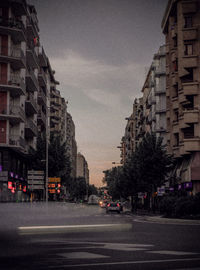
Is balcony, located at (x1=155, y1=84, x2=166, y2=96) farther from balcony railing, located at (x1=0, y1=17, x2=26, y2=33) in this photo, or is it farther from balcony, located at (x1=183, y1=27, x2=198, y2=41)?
balcony railing, located at (x1=0, y1=17, x2=26, y2=33)

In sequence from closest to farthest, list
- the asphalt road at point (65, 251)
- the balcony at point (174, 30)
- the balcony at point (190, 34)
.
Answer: the asphalt road at point (65, 251), the balcony at point (190, 34), the balcony at point (174, 30)

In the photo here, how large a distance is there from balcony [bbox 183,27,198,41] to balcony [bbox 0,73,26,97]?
17.8 metres

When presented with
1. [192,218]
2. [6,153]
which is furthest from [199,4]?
[192,218]

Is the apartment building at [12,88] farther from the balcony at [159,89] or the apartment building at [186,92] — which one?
the balcony at [159,89]

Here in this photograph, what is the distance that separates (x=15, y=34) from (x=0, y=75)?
15.1 feet

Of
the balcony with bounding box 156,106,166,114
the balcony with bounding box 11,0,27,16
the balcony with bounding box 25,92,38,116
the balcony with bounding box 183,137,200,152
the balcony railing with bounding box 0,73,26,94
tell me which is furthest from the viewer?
the balcony with bounding box 156,106,166,114

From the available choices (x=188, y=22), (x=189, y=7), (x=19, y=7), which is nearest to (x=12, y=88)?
(x=19, y=7)

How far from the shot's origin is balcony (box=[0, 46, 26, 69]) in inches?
1814

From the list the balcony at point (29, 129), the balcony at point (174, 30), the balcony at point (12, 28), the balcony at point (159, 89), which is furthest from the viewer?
the balcony at point (159, 89)

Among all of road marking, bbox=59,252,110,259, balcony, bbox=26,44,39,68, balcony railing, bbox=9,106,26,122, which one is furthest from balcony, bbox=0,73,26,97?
road marking, bbox=59,252,110,259

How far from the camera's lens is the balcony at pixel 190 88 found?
49287 mm

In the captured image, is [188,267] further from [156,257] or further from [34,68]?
[34,68]

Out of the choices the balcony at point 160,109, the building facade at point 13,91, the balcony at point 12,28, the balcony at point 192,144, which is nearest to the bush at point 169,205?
the balcony at point 192,144

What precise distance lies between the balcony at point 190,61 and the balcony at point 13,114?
1768 centimetres
